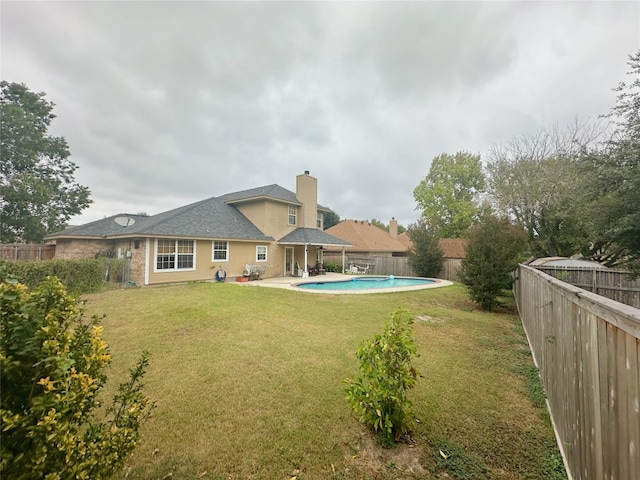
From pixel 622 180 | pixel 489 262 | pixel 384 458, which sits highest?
pixel 622 180

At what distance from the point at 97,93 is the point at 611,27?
1888 centimetres

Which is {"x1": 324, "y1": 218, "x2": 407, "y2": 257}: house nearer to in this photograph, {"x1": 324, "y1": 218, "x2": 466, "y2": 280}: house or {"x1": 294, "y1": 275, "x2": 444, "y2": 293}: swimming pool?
{"x1": 324, "y1": 218, "x2": 466, "y2": 280}: house

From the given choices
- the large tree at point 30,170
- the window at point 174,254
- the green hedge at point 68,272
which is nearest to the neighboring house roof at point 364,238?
the window at point 174,254

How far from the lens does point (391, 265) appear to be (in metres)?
24.1

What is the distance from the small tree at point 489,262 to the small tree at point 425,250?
10495 mm

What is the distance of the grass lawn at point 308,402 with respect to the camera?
8.99 ft

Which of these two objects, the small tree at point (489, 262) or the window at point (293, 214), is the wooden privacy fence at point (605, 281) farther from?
the window at point (293, 214)

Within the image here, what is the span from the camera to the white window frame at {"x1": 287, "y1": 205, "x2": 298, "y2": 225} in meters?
21.9

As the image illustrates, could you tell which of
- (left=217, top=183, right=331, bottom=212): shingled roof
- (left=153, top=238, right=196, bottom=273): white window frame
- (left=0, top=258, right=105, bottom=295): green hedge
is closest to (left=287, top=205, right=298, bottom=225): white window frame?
(left=217, top=183, right=331, bottom=212): shingled roof

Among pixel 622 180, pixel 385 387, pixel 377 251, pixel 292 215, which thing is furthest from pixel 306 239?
pixel 385 387

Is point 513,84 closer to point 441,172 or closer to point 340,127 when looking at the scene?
point 340,127

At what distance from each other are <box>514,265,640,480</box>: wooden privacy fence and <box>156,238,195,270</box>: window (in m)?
15.7

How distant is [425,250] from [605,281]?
37.2 feet

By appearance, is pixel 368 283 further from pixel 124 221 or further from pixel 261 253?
pixel 124 221
